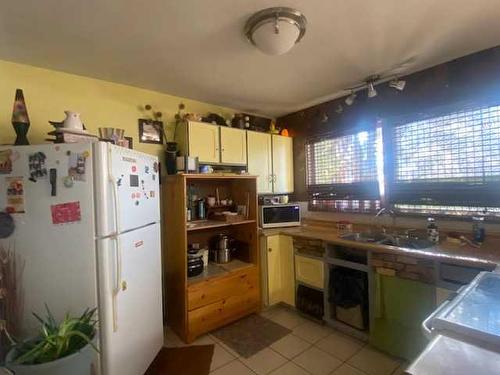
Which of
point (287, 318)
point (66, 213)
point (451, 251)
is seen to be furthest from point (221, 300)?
point (451, 251)

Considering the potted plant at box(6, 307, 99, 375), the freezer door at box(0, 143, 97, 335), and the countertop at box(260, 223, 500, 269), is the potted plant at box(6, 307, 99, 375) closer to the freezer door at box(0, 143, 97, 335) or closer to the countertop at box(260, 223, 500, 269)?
the freezer door at box(0, 143, 97, 335)

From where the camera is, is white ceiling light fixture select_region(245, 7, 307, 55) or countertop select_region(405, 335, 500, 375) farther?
white ceiling light fixture select_region(245, 7, 307, 55)

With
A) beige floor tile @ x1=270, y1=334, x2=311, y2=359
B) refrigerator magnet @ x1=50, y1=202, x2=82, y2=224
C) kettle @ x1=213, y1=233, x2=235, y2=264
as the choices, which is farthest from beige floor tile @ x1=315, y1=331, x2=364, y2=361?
refrigerator magnet @ x1=50, y1=202, x2=82, y2=224

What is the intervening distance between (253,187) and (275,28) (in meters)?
1.61

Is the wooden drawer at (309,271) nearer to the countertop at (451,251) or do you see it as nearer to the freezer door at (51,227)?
the countertop at (451,251)

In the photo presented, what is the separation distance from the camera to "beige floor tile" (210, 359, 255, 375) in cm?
190

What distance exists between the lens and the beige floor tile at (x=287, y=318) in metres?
2.54

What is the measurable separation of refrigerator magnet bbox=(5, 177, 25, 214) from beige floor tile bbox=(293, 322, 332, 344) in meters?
2.34

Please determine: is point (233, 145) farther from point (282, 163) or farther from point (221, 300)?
point (221, 300)

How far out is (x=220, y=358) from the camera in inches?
81.3

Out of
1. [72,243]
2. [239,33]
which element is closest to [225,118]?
[239,33]

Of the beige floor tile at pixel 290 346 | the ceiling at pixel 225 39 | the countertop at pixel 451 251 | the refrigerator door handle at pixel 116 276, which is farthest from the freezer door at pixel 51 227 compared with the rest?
the countertop at pixel 451 251

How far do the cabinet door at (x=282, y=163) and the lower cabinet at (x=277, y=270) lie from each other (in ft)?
2.43

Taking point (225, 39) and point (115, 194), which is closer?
point (115, 194)
